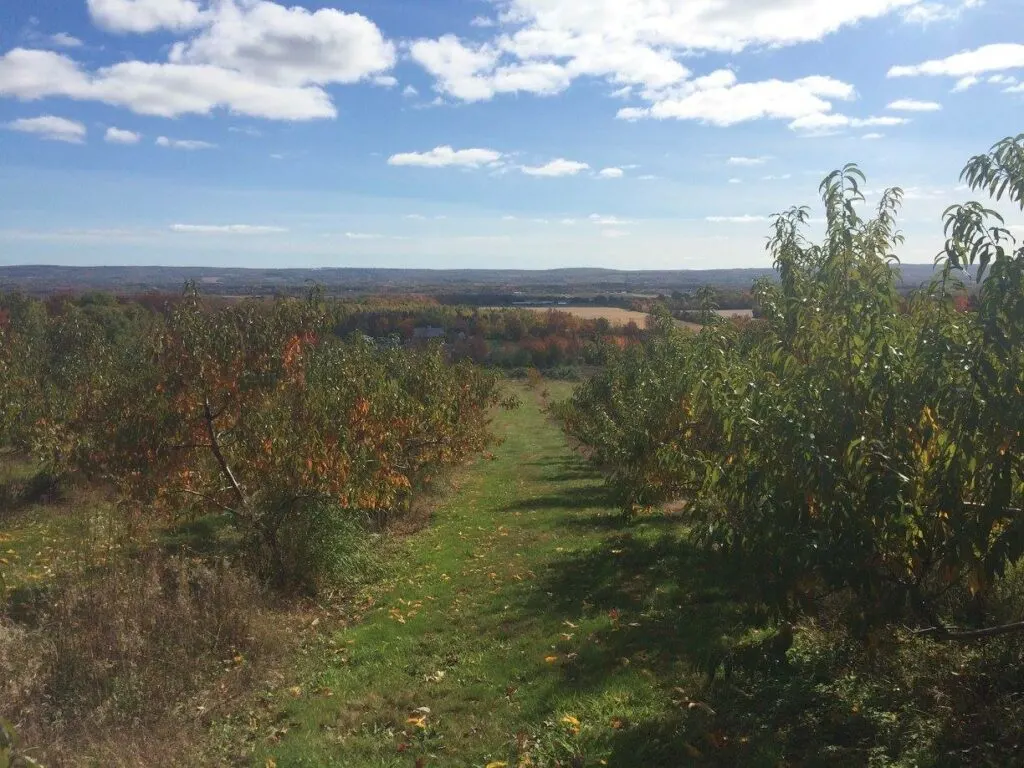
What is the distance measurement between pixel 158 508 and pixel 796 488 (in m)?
10.7

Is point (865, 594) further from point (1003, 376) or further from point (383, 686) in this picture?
point (383, 686)

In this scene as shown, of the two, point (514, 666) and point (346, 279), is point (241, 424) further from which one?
point (346, 279)

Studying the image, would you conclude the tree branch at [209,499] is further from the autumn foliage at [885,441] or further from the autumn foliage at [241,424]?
the autumn foliage at [885,441]

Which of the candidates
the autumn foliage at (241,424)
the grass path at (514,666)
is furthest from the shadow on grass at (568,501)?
Result: the autumn foliage at (241,424)

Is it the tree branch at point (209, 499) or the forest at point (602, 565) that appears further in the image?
the tree branch at point (209, 499)

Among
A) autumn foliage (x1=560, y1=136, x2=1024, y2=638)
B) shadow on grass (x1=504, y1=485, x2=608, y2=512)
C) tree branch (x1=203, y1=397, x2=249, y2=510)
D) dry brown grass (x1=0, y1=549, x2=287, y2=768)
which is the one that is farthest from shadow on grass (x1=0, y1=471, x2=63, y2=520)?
autumn foliage (x1=560, y1=136, x2=1024, y2=638)

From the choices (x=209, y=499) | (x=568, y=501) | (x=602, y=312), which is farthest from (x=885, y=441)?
(x=602, y=312)

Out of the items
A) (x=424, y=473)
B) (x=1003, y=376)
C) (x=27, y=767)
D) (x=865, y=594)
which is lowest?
(x=424, y=473)

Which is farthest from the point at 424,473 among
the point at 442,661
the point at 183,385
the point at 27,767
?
the point at 27,767

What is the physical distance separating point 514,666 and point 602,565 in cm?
490

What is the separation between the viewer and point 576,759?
20.9ft

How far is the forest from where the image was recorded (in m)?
5.12

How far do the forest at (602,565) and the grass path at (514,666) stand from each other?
5 cm

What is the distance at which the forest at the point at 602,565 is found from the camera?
5125mm
